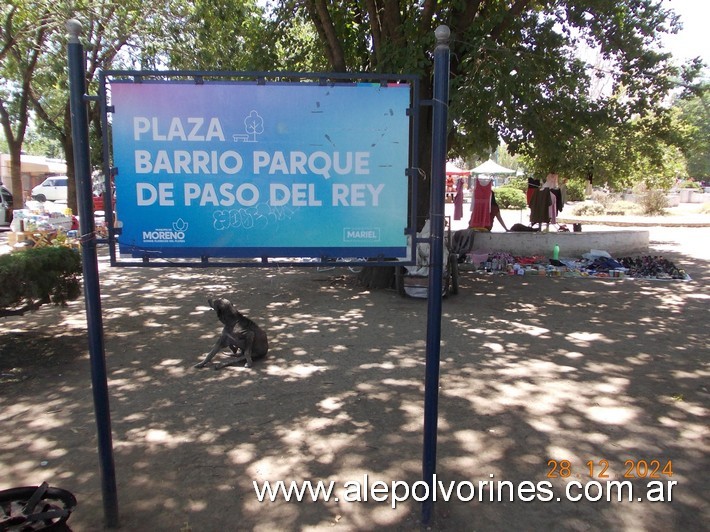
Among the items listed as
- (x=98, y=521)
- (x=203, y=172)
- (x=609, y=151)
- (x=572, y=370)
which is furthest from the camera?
(x=609, y=151)

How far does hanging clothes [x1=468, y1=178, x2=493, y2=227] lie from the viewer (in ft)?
44.3

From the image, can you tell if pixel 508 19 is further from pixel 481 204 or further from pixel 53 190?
pixel 53 190

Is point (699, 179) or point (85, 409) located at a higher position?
point (699, 179)

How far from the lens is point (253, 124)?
271cm

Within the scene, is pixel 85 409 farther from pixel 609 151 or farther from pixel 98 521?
pixel 609 151

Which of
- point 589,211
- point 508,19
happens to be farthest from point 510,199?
point 508,19

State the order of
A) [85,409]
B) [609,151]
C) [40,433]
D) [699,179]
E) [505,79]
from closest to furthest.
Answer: [40,433], [85,409], [505,79], [609,151], [699,179]

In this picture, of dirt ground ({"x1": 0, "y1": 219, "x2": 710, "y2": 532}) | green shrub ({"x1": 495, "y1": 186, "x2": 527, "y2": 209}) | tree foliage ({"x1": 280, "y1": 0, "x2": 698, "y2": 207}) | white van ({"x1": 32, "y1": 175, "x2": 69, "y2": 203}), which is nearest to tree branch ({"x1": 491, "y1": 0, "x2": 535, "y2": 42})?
tree foliage ({"x1": 280, "y1": 0, "x2": 698, "y2": 207})

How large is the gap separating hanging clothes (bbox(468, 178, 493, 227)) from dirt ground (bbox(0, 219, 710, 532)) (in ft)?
19.8

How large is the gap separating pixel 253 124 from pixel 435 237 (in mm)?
1032

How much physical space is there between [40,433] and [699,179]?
263 ft

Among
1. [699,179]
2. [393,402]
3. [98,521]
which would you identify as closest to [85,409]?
[98,521]

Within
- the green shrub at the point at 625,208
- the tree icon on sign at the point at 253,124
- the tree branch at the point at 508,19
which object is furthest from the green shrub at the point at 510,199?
the tree icon on sign at the point at 253,124

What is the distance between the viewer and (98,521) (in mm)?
2922
